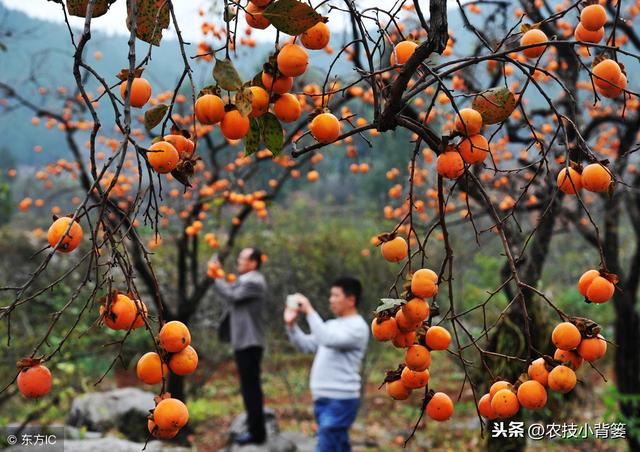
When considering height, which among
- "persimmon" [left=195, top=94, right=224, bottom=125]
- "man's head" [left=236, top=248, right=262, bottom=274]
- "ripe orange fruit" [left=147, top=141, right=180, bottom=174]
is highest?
"man's head" [left=236, top=248, right=262, bottom=274]

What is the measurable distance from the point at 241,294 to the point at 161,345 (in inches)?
145

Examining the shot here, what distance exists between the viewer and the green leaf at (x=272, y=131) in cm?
92

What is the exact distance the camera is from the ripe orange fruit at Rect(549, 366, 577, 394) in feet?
2.74

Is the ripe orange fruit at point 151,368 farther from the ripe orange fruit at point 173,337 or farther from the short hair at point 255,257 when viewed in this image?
the short hair at point 255,257

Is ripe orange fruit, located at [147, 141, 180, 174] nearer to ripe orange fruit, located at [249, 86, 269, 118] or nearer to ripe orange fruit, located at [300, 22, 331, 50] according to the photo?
ripe orange fruit, located at [249, 86, 269, 118]

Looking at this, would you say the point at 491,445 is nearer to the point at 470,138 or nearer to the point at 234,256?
the point at 470,138

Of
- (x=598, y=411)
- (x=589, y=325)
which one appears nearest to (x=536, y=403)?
(x=589, y=325)

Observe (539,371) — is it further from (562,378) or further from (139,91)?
(139,91)

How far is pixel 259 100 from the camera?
0.86 meters

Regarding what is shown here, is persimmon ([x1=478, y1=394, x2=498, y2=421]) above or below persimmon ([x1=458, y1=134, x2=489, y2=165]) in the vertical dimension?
below

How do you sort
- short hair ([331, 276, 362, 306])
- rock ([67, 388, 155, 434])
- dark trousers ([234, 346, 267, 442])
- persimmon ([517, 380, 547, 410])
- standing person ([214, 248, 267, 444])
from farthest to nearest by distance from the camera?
rock ([67, 388, 155, 434]) → dark trousers ([234, 346, 267, 442]) → standing person ([214, 248, 267, 444]) → short hair ([331, 276, 362, 306]) → persimmon ([517, 380, 547, 410])

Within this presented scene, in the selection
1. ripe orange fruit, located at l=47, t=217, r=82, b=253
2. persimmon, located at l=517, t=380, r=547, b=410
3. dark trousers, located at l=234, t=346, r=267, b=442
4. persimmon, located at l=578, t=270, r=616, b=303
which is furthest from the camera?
dark trousers, located at l=234, t=346, r=267, b=442

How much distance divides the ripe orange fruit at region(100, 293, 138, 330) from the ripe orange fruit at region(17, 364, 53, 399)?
0.11 m

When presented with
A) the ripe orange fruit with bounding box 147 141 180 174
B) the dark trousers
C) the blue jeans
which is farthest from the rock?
the ripe orange fruit with bounding box 147 141 180 174
